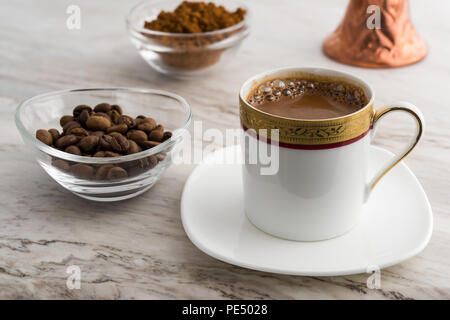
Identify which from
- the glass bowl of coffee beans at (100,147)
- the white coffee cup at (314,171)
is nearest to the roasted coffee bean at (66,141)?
the glass bowl of coffee beans at (100,147)

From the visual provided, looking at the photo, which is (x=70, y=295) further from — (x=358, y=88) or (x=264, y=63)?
(x=264, y=63)

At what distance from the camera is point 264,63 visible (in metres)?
1.23

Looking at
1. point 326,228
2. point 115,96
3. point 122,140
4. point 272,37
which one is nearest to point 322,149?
point 326,228

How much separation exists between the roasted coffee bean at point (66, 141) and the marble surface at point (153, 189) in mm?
90

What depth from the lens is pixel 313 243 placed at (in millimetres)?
645

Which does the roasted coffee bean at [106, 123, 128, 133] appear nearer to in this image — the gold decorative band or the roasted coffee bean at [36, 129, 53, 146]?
the roasted coffee bean at [36, 129, 53, 146]

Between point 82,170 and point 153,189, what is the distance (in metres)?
0.14

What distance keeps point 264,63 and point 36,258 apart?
29.7 inches

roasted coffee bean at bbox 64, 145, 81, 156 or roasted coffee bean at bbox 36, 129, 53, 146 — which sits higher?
roasted coffee bean at bbox 36, 129, 53, 146

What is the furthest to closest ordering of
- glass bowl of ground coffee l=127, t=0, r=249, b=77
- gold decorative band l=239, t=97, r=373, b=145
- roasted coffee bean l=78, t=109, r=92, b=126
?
glass bowl of ground coffee l=127, t=0, r=249, b=77 < roasted coffee bean l=78, t=109, r=92, b=126 < gold decorative band l=239, t=97, r=373, b=145

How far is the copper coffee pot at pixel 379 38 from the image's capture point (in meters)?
1.12

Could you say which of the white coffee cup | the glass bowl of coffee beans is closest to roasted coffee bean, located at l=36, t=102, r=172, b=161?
the glass bowl of coffee beans

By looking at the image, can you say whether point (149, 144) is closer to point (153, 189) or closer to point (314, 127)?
point (153, 189)

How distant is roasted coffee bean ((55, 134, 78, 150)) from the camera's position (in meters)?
0.74
